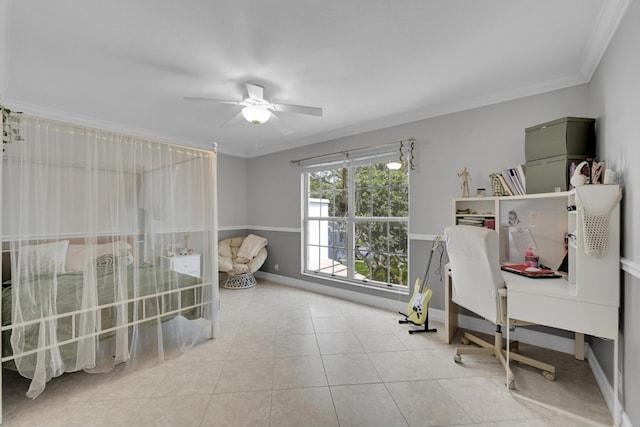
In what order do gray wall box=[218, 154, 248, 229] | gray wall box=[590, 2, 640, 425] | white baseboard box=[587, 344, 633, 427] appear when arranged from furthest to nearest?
gray wall box=[218, 154, 248, 229] → white baseboard box=[587, 344, 633, 427] → gray wall box=[590, 2, 640, 425]

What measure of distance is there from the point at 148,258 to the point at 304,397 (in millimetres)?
1685

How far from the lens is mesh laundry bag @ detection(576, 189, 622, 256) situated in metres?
1.67

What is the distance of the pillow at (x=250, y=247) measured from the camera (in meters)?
4.80

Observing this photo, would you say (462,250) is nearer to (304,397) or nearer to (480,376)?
(480,376)

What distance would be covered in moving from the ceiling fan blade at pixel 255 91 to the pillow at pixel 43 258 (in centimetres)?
186

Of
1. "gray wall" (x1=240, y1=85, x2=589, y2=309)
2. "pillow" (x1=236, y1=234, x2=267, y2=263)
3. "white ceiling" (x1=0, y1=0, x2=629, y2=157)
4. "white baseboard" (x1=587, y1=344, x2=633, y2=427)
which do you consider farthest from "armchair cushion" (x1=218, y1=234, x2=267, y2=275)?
"white baseboard" (x1=587, y1=344, x2=633, y2=427)

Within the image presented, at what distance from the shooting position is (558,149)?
2.21 metres

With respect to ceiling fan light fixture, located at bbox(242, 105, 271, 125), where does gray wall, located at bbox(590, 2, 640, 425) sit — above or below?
below

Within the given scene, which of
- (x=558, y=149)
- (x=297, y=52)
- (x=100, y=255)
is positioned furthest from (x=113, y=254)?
(x=558, y=149)

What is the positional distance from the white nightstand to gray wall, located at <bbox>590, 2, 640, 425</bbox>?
3.16 metres

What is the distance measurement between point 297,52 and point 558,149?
2.24 m

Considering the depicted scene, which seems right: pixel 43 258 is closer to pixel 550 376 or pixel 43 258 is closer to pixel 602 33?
pixel 550 376

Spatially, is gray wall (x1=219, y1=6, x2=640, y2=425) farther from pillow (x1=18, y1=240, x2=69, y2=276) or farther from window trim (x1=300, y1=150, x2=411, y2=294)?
pillow (x1=18, y1=240, x2=69, y2=276)

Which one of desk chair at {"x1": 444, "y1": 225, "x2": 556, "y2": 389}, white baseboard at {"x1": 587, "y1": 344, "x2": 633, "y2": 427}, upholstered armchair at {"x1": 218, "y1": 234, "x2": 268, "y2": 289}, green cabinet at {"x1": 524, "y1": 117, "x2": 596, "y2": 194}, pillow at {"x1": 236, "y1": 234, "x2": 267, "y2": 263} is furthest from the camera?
pillow at {"x1": 236, "y1": 234, "x2": 267, "y2": 263}
